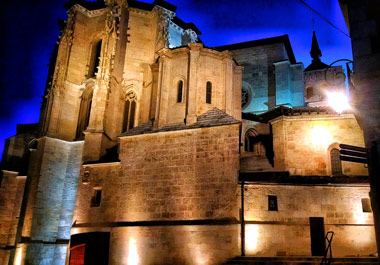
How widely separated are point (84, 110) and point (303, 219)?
15.5m

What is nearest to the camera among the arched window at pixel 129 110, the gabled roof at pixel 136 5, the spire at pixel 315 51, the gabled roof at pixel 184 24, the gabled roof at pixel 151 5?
the arched window at pixel 129 110

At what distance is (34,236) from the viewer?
20219 mm

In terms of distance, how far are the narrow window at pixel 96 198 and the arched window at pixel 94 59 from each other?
355 inches

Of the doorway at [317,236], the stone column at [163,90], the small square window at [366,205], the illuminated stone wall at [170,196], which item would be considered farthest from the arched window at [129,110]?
the small square window at [366,205]

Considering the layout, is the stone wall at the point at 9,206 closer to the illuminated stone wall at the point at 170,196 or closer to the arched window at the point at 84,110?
the arched window at the point at 84,110

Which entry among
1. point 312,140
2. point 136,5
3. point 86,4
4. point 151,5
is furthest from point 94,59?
point 312,140

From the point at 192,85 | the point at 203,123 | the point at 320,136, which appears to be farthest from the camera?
the point at 320,136

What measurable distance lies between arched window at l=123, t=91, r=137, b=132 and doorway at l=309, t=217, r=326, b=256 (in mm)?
12800

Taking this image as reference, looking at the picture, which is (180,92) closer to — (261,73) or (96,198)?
(96,198)

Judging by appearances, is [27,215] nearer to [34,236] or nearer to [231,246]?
[34,236]

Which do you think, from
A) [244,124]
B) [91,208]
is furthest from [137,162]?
[244,124]

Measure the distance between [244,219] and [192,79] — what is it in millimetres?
8326

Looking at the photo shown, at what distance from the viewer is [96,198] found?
A: 62.8 ft

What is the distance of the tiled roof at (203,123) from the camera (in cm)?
1789
